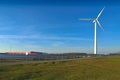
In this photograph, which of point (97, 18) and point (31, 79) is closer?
point (31, 79)

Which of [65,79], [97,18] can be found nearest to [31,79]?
[65,79]

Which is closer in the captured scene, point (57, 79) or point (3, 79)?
point (3, 79)

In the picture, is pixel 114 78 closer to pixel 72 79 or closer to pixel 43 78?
pixel 72 79

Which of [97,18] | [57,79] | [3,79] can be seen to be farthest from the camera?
[97,18]

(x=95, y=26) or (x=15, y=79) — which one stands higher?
(x=95, y=26)

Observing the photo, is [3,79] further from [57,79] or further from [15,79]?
[57,79]

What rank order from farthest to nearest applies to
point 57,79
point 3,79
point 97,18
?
1. point 97,18
2. point 57,79
3. point 3,79

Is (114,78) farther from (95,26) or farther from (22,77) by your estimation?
(95,26)

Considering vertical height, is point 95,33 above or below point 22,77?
above

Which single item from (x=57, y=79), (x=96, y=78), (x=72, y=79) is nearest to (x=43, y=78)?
(x=57, y=79)
